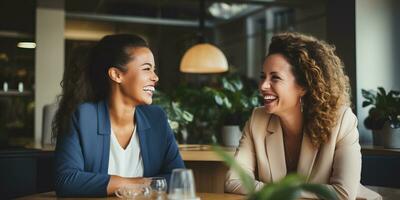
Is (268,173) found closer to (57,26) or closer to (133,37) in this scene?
(133,37)

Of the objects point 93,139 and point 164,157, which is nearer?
point 93,139

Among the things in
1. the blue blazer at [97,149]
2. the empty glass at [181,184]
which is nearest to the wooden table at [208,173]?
the blue blazer at [97,149]

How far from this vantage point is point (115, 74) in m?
2.53

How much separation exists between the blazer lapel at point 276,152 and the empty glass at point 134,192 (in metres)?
0.68

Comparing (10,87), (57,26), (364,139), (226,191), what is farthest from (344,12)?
(10,87)

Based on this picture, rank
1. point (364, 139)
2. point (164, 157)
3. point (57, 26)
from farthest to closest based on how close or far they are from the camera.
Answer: point (57, 26), point (364, 139), point (164, 157)

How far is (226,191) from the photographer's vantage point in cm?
229

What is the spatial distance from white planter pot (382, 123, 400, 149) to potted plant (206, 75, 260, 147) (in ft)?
3.65

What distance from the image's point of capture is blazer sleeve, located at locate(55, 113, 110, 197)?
2086mm

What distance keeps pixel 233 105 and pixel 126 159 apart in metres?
2.03

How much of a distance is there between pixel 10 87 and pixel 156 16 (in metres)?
3.68

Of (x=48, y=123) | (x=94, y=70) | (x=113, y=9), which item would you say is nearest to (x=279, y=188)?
(x=94, y=70)

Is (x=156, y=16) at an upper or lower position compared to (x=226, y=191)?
upper

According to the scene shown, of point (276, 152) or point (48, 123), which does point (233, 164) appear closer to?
point (276, 152)
